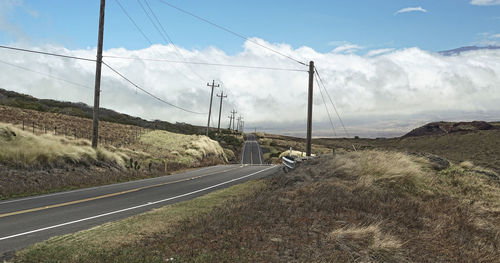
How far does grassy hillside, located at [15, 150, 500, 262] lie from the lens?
228 inches

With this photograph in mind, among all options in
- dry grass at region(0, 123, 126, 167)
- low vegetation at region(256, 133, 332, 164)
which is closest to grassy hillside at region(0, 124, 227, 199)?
dry grass at region(0, 123, 126, 167)

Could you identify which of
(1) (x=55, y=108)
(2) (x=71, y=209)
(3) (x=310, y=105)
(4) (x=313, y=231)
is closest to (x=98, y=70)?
(2) (x=71, y=209)

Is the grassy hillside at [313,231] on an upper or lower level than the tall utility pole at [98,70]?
lower

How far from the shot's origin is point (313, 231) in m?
6.90

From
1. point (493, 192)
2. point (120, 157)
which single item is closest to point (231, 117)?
point (120, 157)

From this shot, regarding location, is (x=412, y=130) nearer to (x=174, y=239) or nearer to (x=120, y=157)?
(x=120, y=157)

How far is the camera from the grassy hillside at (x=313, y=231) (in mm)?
5801

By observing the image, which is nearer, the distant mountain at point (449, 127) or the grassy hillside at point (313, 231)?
the grassy hillside at point (313, 231)

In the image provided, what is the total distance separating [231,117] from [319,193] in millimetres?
131507

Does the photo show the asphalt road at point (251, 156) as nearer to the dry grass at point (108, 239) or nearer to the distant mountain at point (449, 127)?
the dry grass at point (108, 239)

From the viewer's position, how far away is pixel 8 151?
16.9 m

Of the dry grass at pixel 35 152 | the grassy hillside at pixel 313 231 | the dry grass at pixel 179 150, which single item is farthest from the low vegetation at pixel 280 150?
the grassy hillside at pixel 313 231

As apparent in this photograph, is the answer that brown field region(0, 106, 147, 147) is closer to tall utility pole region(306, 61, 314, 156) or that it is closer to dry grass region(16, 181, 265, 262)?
tall utility pole region(306, 61, 314, 156)

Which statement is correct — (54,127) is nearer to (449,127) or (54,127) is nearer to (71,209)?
(71,209)
